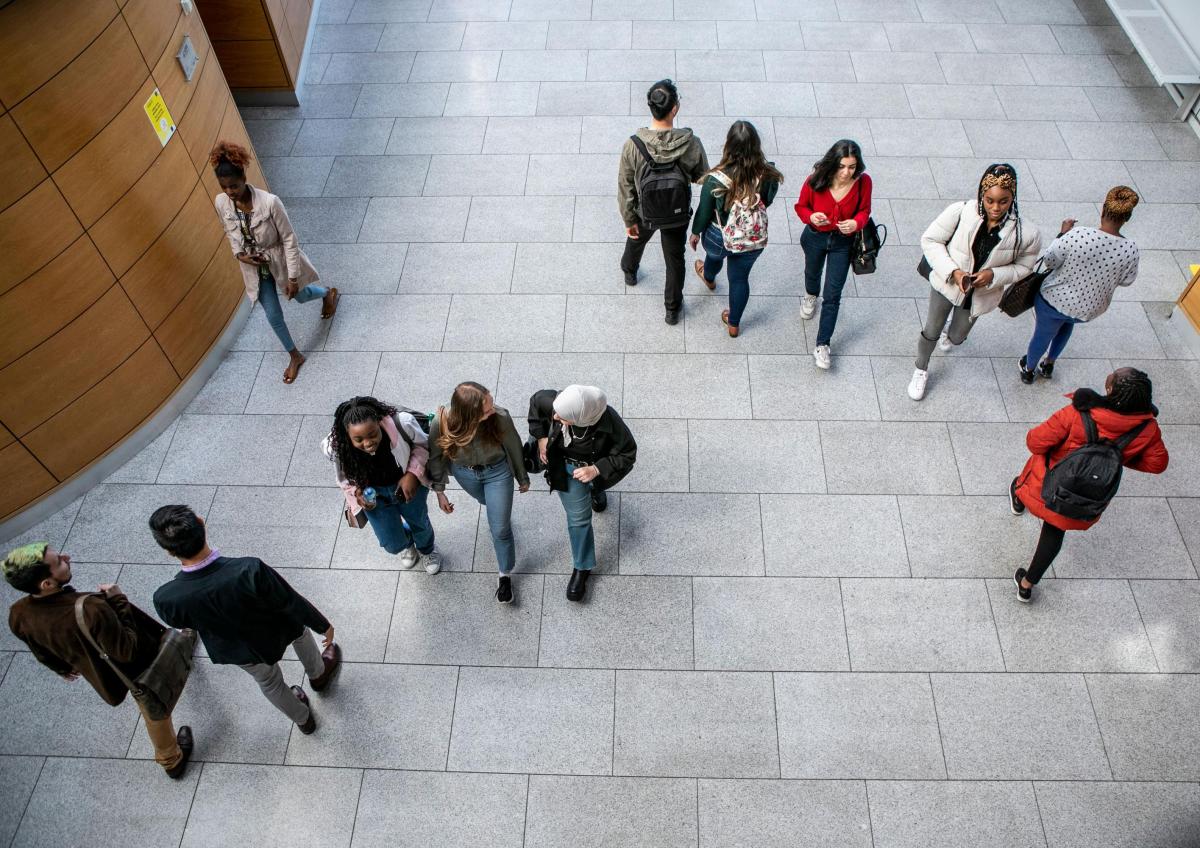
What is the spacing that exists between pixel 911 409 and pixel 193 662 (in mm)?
4790

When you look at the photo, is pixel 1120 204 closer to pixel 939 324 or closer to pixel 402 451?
pixel 939 324

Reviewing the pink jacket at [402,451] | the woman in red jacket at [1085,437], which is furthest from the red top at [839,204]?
the pink jacket at [402,451]

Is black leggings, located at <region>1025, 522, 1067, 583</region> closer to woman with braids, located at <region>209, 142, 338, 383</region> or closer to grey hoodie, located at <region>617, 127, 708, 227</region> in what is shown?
grey hoodie, located at <region>617, 127, 708, 227</region>

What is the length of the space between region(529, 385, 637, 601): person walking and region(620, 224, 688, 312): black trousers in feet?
6.34

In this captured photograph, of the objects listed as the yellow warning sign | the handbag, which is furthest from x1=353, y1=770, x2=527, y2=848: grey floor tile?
the yellow warning sign

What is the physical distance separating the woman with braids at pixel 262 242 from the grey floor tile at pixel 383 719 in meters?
2.47

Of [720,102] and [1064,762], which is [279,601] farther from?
[720,102]

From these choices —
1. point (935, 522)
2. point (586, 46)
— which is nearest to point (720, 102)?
point (586, 46)

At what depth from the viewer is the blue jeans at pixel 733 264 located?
5.52 meters

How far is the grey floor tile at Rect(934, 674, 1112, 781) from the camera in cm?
427

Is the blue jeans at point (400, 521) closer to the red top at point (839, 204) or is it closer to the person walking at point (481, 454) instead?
the person walking at point (481, 454)

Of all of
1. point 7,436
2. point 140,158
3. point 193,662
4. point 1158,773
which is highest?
point 140,158

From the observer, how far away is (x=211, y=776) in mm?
4406

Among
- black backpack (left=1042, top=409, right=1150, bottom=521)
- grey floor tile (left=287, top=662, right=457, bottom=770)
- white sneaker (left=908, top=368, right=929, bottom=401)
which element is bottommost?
grey floor tile (left=287, top=662, right=457, bottom=770)
